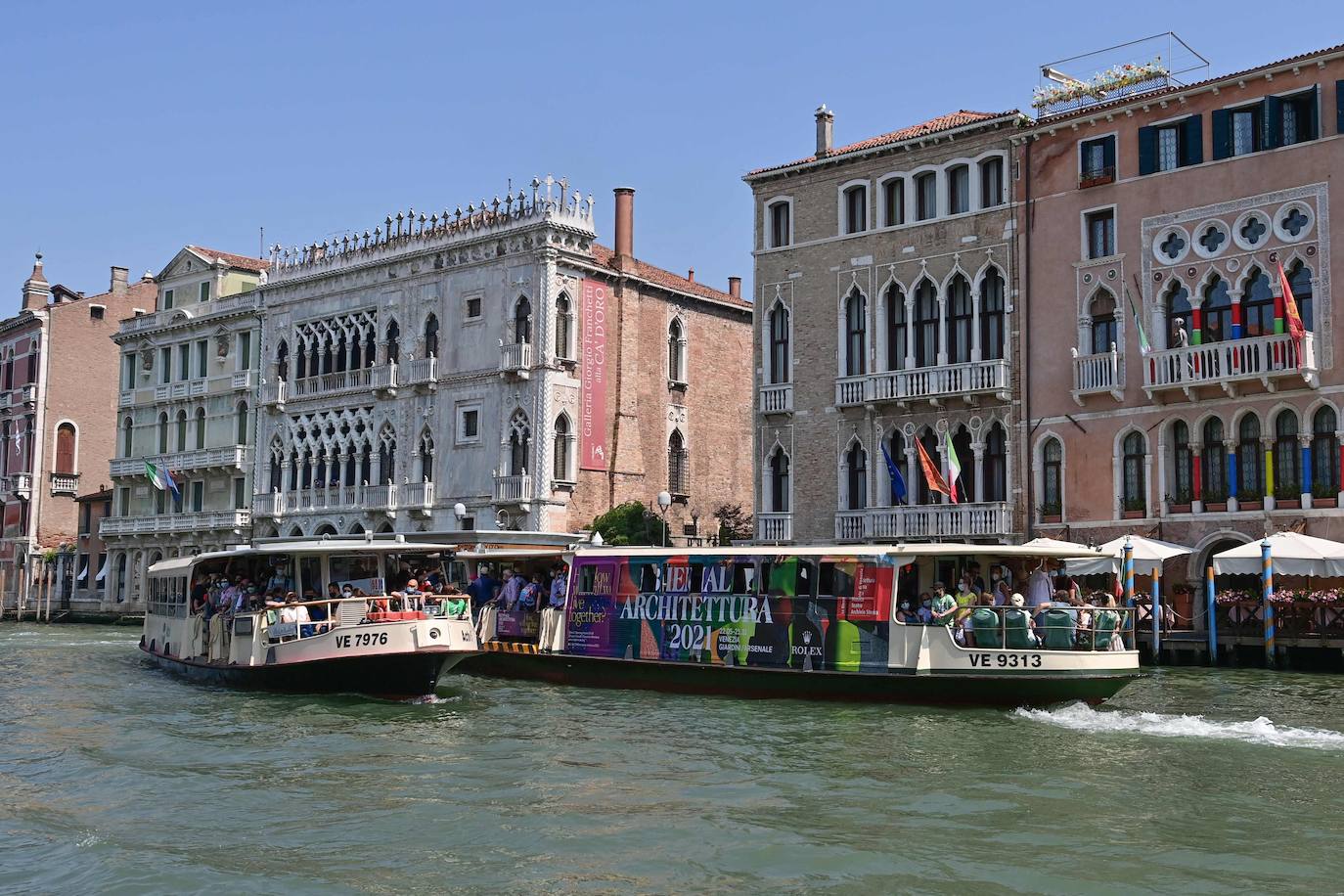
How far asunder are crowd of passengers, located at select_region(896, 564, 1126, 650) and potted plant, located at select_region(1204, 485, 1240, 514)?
868 cm

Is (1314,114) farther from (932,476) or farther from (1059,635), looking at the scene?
(1059,635)

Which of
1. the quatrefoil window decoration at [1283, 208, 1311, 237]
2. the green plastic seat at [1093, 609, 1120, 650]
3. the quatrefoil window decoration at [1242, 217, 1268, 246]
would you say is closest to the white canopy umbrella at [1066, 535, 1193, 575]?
the quatrefoil window decoration at [1242, 217, 1268, 246]

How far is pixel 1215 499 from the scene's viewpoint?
27.4 m

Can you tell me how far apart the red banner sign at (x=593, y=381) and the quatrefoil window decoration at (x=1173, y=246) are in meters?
15.7

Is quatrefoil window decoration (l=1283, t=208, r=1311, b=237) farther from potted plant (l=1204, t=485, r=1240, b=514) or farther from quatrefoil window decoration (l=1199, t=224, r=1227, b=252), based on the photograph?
potted plant (l=1204, t=485, r=1240, b=514)

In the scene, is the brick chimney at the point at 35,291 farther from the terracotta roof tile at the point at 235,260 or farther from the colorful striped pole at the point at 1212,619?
the colorful striped pole at the point at 1212,619

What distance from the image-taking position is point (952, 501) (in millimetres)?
30703

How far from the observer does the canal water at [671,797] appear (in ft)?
33.5

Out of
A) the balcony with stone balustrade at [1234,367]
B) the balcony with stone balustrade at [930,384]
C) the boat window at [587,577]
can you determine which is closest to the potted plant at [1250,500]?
the balcony with stone balustrade at [1234,367]

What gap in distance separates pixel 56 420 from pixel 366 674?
40647 millimetres

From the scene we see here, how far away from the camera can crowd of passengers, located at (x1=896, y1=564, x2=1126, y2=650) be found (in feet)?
61.4

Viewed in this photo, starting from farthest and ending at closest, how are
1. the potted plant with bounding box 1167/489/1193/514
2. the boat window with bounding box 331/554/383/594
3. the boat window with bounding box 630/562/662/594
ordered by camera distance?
the potted plant with bounding box 1167/489/1193/514 → the boat window with bounding box 331/554/383/594 → the boat window with bounding box 630/562/662/594

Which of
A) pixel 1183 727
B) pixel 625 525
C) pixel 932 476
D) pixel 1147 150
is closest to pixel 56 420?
pixel 625 525

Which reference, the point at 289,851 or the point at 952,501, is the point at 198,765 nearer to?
the point at 289,851
